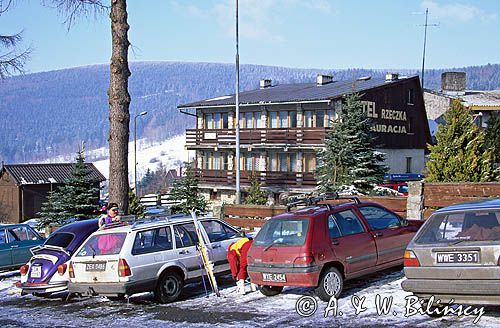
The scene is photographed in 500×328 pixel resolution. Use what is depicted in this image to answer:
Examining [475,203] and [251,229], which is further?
[251,229]

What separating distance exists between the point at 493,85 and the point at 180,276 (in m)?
174

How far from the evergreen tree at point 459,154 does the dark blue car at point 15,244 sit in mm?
14254

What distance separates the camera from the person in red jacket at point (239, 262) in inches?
488

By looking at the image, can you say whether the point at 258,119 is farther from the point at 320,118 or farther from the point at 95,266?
the point at 95,266

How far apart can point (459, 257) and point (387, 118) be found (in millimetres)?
39472

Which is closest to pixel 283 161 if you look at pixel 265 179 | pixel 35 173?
pixel 265 179

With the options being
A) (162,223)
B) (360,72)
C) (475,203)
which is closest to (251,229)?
(162,223)

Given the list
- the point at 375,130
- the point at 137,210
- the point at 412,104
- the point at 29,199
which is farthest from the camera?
the point at 29,199

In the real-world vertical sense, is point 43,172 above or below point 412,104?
below

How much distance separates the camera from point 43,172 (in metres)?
54.8

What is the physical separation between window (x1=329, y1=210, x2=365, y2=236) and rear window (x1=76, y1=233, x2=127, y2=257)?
3.89 metres

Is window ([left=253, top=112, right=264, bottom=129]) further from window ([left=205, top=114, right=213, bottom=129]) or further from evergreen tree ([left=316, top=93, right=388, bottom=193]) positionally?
evergreen tree ([left=316, top=93, right=388, bottom=193])

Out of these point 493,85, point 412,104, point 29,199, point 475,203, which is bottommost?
point 29,199

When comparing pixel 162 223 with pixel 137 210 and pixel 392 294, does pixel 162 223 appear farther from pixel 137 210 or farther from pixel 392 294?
pixel 137 210
